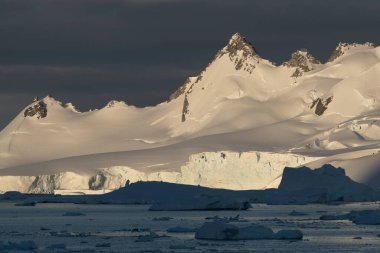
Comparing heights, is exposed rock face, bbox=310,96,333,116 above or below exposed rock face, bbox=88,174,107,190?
above

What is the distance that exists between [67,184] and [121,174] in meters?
7.41

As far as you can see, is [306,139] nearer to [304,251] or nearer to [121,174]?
[121,174]

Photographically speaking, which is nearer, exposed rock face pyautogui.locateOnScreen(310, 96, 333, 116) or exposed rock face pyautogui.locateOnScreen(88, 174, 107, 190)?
exposed rock face pyautogui.locateOnScreen(88, 174, 107, 190)

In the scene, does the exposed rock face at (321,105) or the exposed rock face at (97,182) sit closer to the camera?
the exposed rock face at (97,182)

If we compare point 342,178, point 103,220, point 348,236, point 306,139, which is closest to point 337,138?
point 306,139

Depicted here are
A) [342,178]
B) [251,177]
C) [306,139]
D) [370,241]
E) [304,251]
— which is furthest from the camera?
[306,139]

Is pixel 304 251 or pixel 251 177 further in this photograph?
pixel 251 177

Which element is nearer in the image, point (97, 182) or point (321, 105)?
point (97, 182)

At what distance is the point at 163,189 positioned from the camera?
112 meters

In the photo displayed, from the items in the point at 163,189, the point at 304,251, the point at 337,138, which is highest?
the point at 337,138

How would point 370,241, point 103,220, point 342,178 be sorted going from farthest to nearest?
point 342,178 < point 103,220 < point 370,241

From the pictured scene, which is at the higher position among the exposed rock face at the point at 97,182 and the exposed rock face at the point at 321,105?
the exposed rock face at the point at 321,105

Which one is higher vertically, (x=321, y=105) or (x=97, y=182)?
(x=321, y=105)

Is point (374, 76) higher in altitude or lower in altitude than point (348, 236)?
higher
